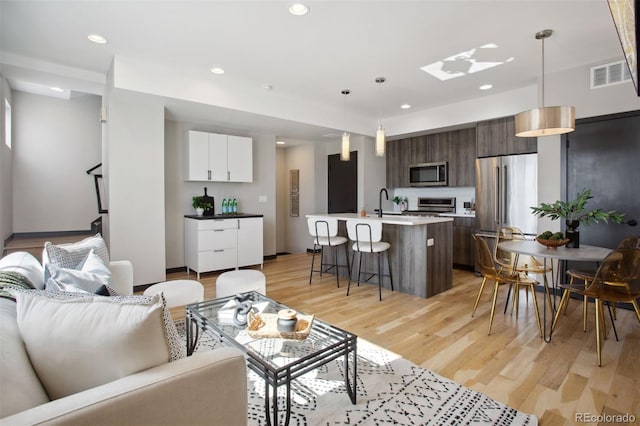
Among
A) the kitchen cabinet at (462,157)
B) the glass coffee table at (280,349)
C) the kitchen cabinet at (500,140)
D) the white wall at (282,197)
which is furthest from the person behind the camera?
the white wall at (282,197)

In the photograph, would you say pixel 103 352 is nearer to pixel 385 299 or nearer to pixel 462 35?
pixel 385 299

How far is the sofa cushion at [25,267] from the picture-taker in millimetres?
1612

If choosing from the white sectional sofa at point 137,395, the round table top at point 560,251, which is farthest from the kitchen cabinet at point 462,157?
the white sectional sofa at point 137,395

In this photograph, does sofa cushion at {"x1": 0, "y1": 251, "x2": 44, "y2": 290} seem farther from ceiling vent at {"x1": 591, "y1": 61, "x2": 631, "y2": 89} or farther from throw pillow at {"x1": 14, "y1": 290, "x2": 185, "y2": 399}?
ceiling vent at {"x1": 591, "y1": 61, "x2": 631, "y2": 89}

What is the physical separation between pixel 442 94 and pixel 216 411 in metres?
4.91

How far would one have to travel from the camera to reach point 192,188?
5.30m

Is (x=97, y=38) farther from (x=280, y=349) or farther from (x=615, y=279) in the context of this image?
(x=615, y=279)

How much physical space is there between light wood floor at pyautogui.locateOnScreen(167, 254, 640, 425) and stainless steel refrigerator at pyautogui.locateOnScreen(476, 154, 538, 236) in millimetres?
1144

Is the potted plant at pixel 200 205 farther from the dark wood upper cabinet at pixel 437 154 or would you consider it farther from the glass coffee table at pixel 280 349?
the dark wood upper cabinet at pixel 437 154

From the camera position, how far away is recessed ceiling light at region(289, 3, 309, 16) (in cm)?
257

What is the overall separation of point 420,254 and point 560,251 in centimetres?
141

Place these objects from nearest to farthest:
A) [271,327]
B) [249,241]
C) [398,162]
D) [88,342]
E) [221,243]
Result: [88,342], [271,327], [221,243], [249,241], [398,162]

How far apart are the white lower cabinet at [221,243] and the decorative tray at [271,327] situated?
3155 millimetres

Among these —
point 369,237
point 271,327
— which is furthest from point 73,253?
point 369,237
